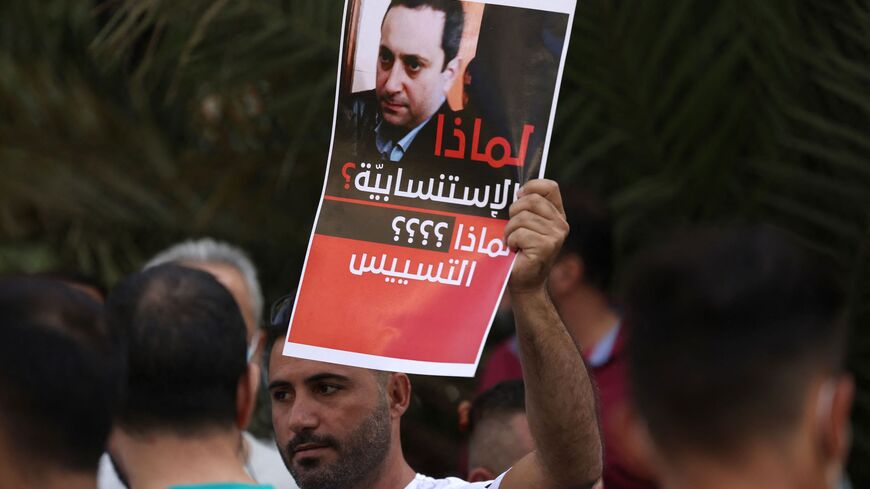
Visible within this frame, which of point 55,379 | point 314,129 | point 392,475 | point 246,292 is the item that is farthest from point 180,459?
point 314,129

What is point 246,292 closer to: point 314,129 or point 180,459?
point 314,129

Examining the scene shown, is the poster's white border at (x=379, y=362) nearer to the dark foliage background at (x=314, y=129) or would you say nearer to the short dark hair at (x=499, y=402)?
the short dark hair at (x=499, y=402)

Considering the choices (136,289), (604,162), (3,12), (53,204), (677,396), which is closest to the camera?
(677,396)

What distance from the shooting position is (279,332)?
3.00 metres

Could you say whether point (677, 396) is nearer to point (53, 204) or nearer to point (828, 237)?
point (828, 237)

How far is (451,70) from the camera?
2477mm

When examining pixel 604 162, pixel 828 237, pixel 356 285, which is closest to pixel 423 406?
pixel 604 162

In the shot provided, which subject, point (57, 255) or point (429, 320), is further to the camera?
A: point (57, 255)

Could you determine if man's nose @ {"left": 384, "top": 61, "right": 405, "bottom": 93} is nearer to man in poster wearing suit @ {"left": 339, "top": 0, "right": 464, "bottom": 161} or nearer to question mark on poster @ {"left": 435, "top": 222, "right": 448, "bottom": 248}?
man in poster wearing suit @ {"left": 339, "top": 0, "right": 464, "bottom": 161}

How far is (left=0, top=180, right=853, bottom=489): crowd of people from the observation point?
1.58 metres

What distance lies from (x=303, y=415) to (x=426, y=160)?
0.72m

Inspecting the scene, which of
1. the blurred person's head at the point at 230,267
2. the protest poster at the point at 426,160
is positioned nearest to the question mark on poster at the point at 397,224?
the protest poster at the point at 426,160

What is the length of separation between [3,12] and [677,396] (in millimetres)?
5057

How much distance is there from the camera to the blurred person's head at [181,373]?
220cm
